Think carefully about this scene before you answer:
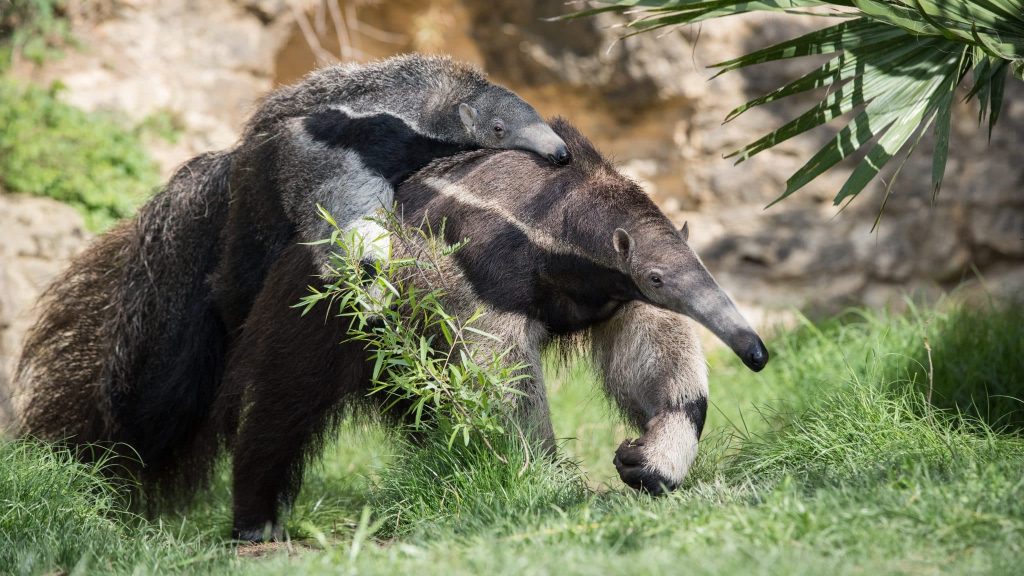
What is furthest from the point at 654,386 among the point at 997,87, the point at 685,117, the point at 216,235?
the point at 685,117

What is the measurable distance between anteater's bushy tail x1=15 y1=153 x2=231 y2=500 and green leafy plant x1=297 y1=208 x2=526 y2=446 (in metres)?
1.61

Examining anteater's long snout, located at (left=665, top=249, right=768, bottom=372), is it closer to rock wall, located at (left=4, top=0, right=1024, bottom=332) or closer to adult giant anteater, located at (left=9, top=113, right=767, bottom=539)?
adult giant anteater, located at (left=9, top=113, right=767, bottom=539)

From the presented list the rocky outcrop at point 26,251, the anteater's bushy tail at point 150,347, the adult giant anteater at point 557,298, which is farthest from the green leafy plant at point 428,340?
the rocky outcrop at point 26,251

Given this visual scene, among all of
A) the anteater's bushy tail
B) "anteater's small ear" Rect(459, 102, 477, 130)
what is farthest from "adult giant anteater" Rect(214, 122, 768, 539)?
the anteater's bushy tail

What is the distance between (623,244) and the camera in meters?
4.57

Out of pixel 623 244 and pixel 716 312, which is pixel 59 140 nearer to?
pixel 623 244

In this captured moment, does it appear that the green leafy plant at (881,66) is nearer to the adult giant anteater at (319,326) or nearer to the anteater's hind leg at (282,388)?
the adult giant anteater at (319,326)

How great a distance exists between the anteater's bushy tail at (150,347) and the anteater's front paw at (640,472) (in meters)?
2.72

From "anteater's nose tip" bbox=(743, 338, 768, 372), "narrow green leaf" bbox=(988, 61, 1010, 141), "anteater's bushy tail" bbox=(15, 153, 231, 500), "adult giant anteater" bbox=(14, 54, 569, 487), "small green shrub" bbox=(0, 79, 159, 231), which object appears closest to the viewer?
"anteater's nose tip" bbox=(743, 338, 768, 372)

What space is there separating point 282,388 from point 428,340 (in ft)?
3.63

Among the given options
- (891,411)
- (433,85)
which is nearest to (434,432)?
(433,85)

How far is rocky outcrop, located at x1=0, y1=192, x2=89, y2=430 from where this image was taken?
8.52 meters

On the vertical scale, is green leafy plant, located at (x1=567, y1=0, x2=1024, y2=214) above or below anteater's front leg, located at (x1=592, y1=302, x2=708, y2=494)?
above

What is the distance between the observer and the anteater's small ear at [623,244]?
4531mm
